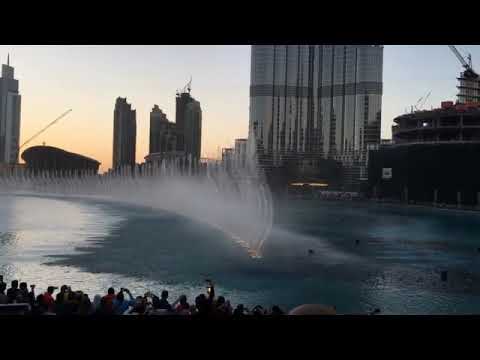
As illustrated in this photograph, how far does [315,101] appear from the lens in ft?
496

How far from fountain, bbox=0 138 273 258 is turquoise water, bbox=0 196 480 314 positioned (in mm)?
2501

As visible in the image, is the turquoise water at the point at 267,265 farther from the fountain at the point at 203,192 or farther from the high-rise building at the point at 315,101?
the high-rise building at the point at 315,101

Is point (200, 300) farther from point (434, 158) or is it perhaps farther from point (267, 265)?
point (434, 158)

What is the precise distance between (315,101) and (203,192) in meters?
92.1

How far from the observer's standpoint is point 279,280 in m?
19.0

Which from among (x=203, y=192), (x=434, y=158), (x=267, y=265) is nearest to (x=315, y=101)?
(x=434, y=158)

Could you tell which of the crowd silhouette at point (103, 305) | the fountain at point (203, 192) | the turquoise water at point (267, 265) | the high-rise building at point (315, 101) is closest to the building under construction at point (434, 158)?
the fountain at point (203, 192)

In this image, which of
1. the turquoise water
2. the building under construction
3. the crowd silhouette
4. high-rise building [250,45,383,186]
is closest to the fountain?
the turquoise water

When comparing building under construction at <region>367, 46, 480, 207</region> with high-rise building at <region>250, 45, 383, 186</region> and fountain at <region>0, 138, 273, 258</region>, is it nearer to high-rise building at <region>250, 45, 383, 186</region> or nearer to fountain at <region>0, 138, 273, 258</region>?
fountain at <region>0, 138, 273, 258</region>

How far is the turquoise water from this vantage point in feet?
55.9

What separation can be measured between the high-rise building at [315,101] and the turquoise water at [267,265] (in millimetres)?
108278

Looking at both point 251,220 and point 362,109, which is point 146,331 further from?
point 362,109

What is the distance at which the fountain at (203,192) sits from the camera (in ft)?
125

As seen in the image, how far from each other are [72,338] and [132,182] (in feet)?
309
